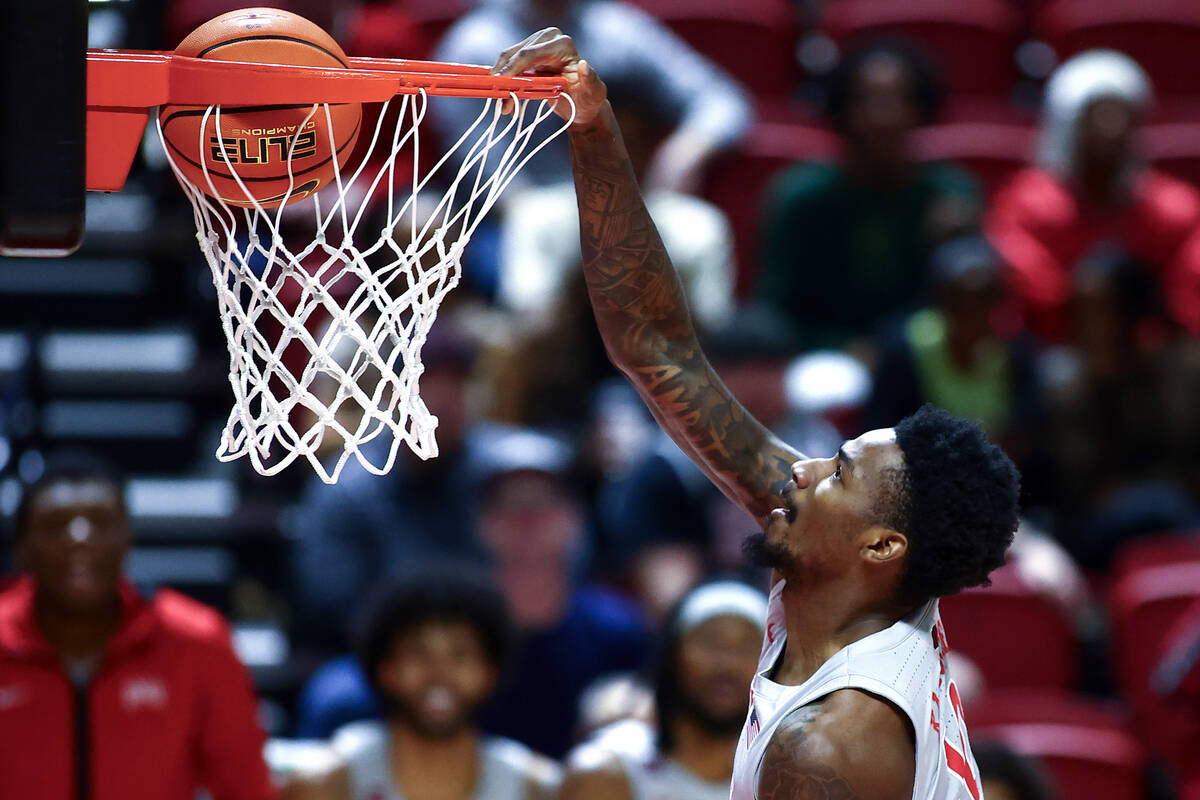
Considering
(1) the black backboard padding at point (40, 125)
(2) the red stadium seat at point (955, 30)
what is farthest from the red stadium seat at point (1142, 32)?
(1) the black backboard padding at point (40, 125)

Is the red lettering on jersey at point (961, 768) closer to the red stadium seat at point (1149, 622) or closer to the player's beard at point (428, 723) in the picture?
the player's beard at point (428, 723)

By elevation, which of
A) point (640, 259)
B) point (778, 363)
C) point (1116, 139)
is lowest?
point (778, 363)

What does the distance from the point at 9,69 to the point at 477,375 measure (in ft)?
11.6

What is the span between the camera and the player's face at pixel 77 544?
13.9 ft

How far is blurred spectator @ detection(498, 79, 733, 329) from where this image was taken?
631cm

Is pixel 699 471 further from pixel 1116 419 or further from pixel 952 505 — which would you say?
pixel 952 505

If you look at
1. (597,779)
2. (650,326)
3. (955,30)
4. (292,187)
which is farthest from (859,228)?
(292,187)

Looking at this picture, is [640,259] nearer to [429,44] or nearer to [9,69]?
[9,69]

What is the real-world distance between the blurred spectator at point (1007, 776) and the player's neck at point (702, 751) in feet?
1.95

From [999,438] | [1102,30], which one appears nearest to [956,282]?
[999,438]

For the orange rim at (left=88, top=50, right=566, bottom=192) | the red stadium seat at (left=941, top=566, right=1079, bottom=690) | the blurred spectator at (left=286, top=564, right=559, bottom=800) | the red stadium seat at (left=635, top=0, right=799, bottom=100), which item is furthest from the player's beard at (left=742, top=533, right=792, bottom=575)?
the red stadium seat at (left=635, top=0, right=799, bottom=100)

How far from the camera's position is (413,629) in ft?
14.9

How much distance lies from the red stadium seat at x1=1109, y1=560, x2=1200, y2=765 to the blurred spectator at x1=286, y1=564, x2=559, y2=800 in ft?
6.14

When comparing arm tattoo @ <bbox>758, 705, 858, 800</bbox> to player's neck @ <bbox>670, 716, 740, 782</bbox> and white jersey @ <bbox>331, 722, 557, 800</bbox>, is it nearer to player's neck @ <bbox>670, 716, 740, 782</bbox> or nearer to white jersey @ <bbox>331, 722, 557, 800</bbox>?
player's neck @ <bbox>670, 716, 740, 782</bbox>
